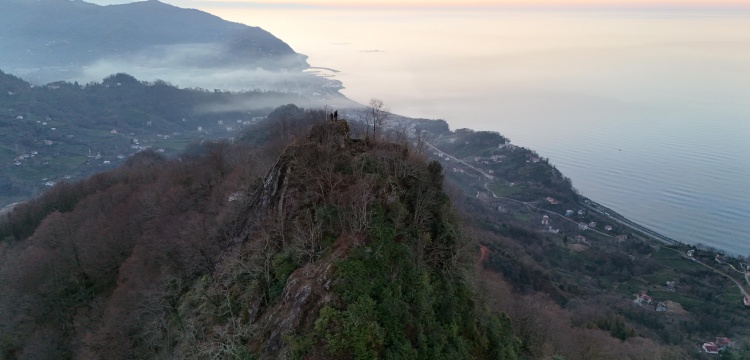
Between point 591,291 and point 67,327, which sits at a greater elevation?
point 67,327

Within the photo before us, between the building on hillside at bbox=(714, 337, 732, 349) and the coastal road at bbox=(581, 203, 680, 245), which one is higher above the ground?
the coastal road at bbox=(581, 203, 680, 245)

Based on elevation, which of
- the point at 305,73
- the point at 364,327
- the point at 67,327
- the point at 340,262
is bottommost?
the point at 67,327

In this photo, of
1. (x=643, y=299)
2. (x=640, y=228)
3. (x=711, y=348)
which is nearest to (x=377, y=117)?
(x=711, y=348)

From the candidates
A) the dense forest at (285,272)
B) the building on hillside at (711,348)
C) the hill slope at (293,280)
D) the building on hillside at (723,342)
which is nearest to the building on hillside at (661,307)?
the dense forest at (285,272)

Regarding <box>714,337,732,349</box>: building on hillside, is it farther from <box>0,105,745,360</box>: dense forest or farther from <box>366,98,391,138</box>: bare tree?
<box>366,98,391,138</box>: bare tree

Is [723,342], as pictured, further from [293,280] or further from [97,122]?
[97,122]

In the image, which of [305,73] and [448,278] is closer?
[448,278]

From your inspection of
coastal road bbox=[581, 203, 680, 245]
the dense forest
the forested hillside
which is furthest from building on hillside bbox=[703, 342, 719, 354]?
the forested hillside

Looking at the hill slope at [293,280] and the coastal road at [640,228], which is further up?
the hill slope at [293,280]

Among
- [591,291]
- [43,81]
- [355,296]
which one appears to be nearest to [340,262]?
[355,296]

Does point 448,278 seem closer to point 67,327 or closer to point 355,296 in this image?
point 355,296

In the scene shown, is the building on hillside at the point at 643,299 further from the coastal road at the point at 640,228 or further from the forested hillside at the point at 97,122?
the forested hillside at the point at 97,122
